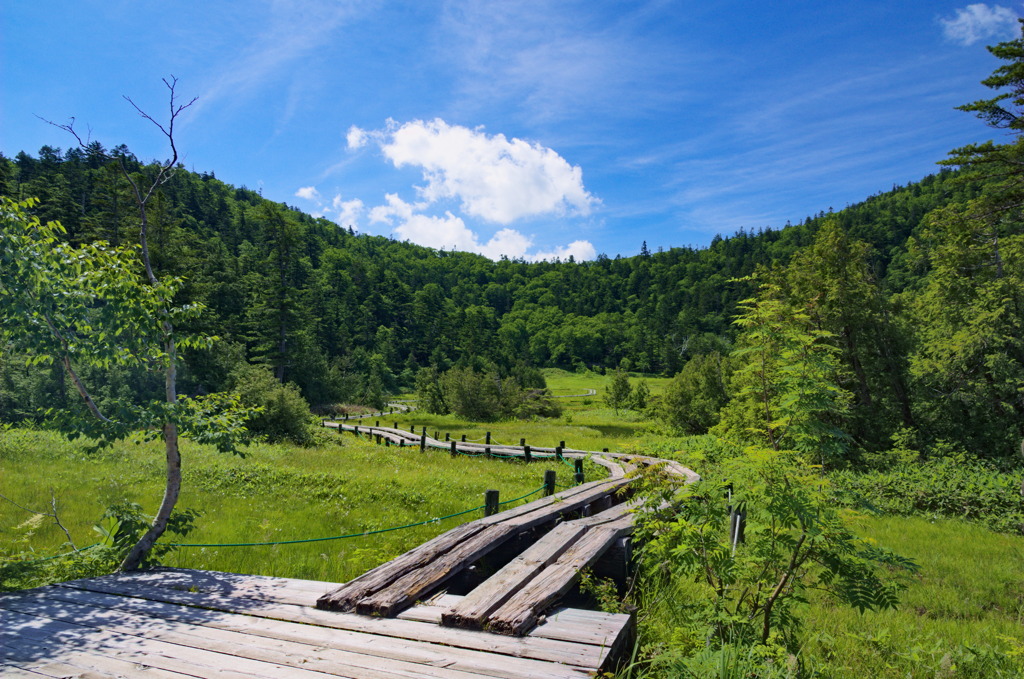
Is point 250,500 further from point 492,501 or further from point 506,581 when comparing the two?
point 506,581

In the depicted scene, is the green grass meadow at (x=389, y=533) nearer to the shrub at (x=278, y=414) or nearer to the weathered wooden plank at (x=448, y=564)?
the weathered wooden plank at (x=448, y=564)

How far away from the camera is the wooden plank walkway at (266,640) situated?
3.14 metres

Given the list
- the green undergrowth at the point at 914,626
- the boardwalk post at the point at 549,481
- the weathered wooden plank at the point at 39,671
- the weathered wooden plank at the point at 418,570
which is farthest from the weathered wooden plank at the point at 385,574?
the boardwalk post at the point at 549,481

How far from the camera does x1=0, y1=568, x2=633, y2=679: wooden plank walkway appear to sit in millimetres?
3143

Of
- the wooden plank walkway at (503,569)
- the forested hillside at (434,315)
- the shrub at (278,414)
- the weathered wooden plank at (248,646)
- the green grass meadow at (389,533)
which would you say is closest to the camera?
the weathered wooden plank at (248,646)

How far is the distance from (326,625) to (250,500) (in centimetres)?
943

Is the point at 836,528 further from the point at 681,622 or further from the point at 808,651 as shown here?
the point at 808,651

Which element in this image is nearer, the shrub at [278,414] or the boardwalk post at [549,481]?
the boardwalk post at [549,481]

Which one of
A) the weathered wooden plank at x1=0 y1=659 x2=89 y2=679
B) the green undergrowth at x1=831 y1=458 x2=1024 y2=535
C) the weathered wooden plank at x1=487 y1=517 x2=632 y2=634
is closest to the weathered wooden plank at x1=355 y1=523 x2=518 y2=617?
the weathered wooden plank at x1=487 y1=517 x2=632 y2=634

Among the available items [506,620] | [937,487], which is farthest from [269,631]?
[937,487]

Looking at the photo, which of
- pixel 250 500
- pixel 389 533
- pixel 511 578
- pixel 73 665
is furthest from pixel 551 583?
pixel 250 500

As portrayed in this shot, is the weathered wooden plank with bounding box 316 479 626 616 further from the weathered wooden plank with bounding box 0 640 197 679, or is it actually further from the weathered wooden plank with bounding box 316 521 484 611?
the weathered wooden plank with bounding box 0 640 197 679

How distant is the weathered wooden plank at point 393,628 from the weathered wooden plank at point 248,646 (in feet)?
0.84

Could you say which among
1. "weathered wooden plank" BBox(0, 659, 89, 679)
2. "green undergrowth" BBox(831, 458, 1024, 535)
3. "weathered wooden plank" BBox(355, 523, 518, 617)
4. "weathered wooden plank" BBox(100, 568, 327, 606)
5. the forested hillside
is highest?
the forested hillside
